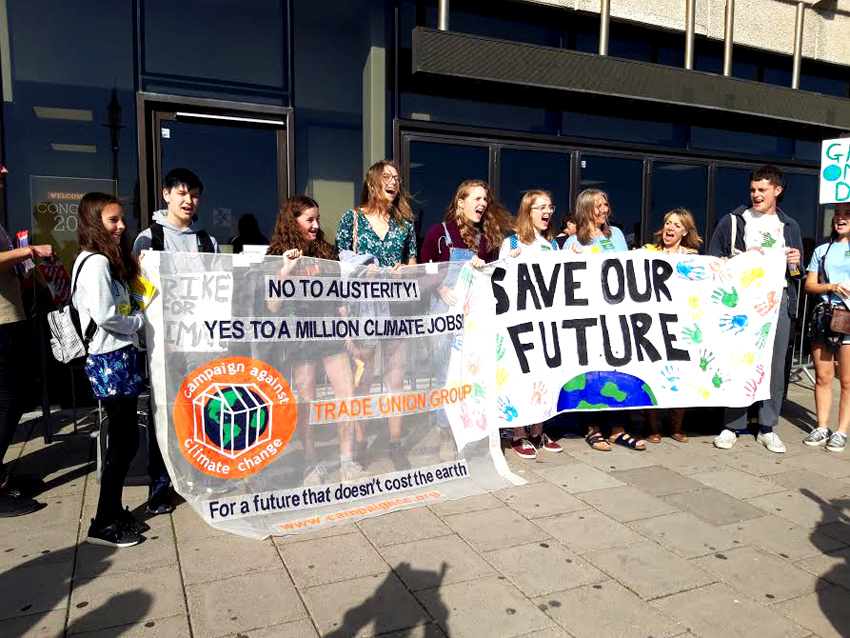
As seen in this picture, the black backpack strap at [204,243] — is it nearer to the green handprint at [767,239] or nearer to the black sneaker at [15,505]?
the black sneaker at [15,505]

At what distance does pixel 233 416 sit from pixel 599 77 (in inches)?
230

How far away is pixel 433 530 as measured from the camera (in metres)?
3.44

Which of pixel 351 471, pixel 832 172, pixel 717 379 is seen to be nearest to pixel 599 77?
pixel 832 172

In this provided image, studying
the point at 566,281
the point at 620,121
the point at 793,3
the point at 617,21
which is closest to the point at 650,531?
the point at 566,281

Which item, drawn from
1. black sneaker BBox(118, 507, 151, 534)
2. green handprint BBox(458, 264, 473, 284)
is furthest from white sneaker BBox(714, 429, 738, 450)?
black sneaker BBox(118, 507, 151, 534)

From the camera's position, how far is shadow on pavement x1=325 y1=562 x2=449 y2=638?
2520 millimetres

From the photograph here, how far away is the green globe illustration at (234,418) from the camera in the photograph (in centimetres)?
341

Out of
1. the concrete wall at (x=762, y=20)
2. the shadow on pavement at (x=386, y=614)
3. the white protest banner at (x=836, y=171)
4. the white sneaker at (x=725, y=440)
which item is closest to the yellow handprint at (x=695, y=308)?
the white sneaker at (x=725, y=440)

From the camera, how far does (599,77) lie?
7168mm

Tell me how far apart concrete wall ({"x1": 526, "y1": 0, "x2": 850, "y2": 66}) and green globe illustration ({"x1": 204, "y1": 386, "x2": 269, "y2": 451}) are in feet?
19.5

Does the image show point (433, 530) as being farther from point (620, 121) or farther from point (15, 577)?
point (620, 121)

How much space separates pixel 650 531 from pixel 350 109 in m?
5.28

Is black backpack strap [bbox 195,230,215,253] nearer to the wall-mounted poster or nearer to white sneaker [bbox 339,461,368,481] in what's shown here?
white sneaker [bbox 339,461,368,481]

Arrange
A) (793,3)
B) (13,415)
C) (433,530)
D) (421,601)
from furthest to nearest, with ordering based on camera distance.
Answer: (793,3) → (13,415) → (433,530) → (421,601)
